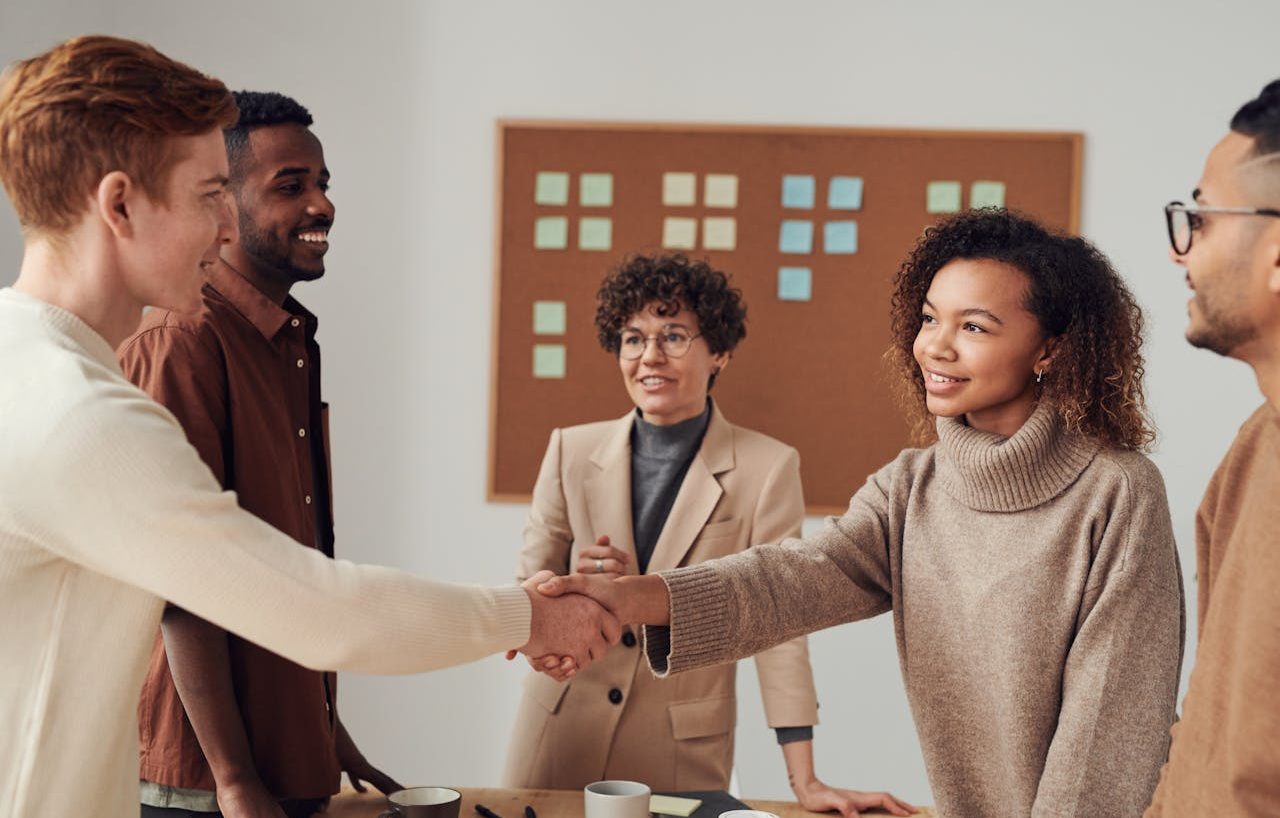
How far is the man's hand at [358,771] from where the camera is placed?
6.41 ft

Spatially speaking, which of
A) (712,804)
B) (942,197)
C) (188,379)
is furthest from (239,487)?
(942,197)

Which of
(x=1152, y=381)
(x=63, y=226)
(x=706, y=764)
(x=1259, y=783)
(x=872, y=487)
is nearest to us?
(x=1259, y=783)

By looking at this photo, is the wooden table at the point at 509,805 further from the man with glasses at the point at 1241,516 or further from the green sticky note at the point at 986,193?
the green sticky note at the point at 986,193

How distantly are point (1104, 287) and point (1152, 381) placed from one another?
209cm

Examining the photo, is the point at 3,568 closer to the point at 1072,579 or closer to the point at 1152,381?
the point at 1072,579

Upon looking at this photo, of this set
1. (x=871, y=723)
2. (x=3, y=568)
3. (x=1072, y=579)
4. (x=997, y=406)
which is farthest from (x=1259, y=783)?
(x=871, y=723)

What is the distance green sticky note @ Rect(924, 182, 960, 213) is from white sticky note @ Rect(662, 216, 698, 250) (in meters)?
0.72

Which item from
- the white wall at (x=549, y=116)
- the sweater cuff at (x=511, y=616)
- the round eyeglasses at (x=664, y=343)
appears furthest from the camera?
the white wall at (x=549, y=116)

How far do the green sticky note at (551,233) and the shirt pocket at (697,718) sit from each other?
176cm

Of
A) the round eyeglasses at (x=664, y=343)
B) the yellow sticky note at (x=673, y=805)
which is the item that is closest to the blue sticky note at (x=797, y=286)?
the round eyeglasses at (x=664, y=343)

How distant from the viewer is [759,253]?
3.79m

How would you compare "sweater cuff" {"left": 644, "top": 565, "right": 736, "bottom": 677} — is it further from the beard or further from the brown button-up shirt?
the beard

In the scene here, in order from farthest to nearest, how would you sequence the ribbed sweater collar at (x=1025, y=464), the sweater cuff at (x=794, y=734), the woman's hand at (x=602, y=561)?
the sweater cuff at (x=794, y=734) → the woman's hand at (x=602, y=561) → the ribbed sweater collar at (x=1025, y=464)

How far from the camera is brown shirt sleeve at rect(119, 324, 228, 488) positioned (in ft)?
5.45
